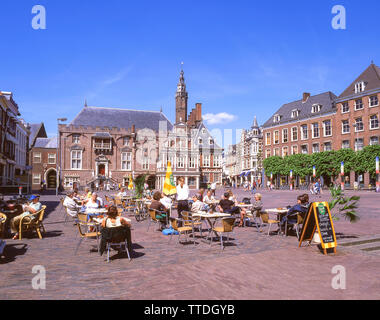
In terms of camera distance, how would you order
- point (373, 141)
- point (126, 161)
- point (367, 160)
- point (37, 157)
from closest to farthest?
point (367, 160)
point (373, 141)
point (126, 161)
point (37, 157)

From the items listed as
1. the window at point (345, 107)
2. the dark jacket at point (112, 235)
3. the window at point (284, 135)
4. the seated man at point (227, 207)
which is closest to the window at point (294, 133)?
the window at point (284, 135)

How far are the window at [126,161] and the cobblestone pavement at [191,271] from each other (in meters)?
45.0

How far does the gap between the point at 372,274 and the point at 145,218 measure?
10771mm

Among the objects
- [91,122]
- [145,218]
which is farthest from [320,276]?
[91,122]

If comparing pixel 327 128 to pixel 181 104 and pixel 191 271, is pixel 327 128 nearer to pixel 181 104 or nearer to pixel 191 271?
pixel 181 104

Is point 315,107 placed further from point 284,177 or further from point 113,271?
point 113,271

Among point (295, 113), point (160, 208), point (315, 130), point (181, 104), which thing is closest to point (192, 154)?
point (181, 104)

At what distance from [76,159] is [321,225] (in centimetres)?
A: 4912

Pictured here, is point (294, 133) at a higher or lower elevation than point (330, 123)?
lower

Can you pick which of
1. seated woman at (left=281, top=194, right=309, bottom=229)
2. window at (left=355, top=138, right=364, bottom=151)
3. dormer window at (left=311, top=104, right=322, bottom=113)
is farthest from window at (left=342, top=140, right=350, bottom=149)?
seated woman at (left=281, top=194, right=309, bottom=229)

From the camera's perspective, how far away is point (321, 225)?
313 inches

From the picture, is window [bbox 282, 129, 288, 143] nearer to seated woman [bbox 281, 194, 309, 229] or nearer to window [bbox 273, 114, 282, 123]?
window [bbox 273, 114, 282, 123]

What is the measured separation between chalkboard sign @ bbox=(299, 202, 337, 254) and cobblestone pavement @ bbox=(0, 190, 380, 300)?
344mm

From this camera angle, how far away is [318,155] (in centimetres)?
4466
